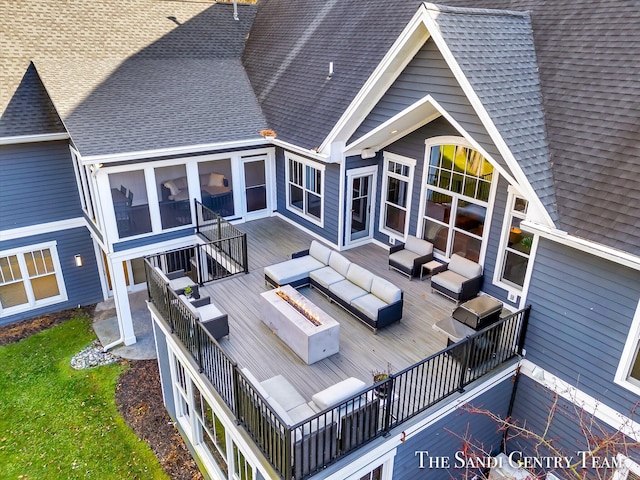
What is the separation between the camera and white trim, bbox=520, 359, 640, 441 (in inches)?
267

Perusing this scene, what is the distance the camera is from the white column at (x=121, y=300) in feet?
40.2

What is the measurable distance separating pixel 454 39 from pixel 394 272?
5413 mm

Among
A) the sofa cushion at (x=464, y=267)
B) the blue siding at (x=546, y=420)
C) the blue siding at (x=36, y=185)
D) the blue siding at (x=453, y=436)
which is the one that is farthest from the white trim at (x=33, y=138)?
the blue siding at (x=546, y=420)

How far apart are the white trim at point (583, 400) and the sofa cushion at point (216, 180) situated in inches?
368

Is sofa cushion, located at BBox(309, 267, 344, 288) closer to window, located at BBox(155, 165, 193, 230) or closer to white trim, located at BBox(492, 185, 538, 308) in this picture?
white trim, located at BBox(492, 185, 538, 308)

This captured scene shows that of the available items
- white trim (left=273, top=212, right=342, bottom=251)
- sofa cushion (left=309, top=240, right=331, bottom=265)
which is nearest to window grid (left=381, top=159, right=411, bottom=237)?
white trim (left=273, top=212, right=342, bottom=251)

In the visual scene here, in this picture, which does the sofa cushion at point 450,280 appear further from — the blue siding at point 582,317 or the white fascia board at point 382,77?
the white fascia board at point 382,77

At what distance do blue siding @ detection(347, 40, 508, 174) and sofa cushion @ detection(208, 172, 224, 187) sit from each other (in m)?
5.89

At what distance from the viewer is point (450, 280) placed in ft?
31.7

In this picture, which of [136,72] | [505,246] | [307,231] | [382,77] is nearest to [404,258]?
[505,246]

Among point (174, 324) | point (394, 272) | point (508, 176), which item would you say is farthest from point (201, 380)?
point (508, 176)

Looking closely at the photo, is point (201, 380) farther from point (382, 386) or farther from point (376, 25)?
point (376, 25)

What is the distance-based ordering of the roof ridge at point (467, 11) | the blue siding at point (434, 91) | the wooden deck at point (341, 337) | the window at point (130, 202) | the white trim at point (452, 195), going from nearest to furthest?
the roof ridge at point (467, 11) < the blue siding at point (434, 91) < the wooden deck at point (341, 337) < the white trim at point (452, 195) < the window at point (130, 202)

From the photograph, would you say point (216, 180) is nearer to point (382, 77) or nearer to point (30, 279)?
point (382, 77)
